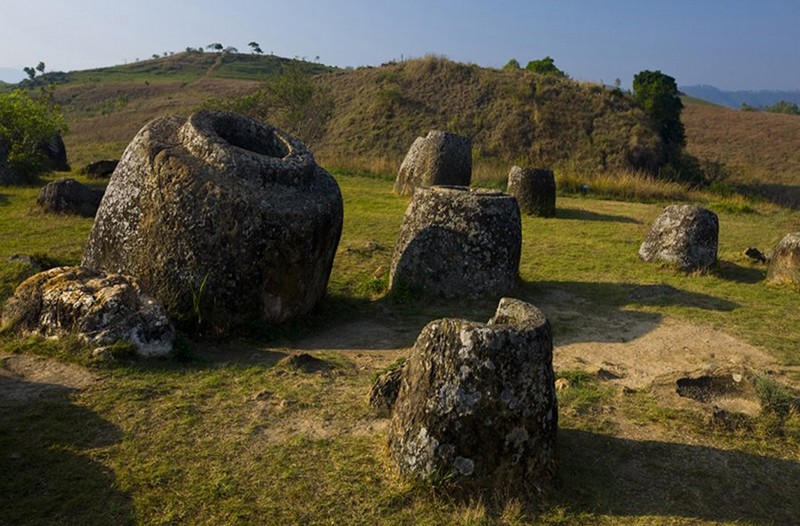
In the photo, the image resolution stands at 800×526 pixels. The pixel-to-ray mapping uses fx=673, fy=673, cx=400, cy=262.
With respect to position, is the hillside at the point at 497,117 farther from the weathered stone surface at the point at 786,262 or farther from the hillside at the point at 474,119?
the weathered stone surface at the point at 786,262

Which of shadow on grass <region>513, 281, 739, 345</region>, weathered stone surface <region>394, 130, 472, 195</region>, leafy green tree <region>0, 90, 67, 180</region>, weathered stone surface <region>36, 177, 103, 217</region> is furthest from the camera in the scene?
weathered stone surface <region>394, 130, 472, 195</region>

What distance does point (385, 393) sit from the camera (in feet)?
18.6

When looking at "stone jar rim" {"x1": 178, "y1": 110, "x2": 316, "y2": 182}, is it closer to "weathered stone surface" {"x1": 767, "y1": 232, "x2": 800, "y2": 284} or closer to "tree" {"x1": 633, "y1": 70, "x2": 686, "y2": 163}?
"weathered stone surface" {"x1": 767, "y1": 232, "x2": 800, "y2": 284}

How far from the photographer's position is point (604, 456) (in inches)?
202

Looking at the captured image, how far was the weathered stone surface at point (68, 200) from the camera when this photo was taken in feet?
46.4

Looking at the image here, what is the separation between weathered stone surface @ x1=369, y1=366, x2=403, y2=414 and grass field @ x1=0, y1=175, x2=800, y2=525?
0.11 meters

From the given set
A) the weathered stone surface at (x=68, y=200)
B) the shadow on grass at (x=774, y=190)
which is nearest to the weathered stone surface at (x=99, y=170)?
the weathered stone surface at (x=68, y=200)

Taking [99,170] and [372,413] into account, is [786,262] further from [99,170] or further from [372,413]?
[99,170]

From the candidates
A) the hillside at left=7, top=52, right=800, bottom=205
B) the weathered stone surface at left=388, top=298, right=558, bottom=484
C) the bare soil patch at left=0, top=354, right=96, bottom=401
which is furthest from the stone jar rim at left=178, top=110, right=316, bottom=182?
the hillside at left=7, top=52, right=800, bottom=205

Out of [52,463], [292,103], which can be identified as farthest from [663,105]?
[52,463]

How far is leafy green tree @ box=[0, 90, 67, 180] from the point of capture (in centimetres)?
1920

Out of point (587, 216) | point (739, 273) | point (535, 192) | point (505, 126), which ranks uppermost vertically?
point (505, 126)

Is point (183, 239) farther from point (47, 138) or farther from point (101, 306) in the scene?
point (47, 138)

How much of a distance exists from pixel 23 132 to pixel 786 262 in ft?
65.8
